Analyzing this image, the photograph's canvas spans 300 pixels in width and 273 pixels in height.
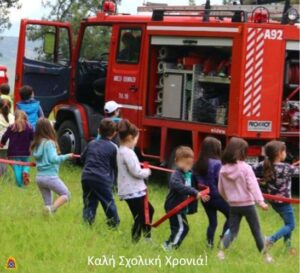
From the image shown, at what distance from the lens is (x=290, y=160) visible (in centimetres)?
1223

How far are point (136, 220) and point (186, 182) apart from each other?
0.62 metres

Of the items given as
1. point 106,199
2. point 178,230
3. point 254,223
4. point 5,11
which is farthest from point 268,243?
point 5,11

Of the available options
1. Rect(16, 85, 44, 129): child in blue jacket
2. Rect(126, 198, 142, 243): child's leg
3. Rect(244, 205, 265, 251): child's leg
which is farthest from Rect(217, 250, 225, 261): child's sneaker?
Rect(16, 85, 44, 129): child in blue jacket

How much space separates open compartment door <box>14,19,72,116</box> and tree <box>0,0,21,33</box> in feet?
78.0

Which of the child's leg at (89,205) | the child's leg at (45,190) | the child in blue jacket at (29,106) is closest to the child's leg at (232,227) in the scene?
the child's leg at (89,205)

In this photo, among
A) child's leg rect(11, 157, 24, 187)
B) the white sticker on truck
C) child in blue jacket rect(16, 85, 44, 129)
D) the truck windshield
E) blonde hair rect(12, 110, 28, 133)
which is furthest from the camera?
the truck windshield

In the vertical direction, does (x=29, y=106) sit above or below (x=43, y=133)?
above

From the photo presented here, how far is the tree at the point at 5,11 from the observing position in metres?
38.1

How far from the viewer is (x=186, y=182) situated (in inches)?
319

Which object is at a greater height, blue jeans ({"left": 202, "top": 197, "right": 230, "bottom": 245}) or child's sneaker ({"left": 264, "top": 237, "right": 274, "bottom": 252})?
blue jeans ({"left": 202, "top": 197, "right": 230, "bottom": 245})

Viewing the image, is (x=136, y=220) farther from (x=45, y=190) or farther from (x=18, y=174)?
(x=18, y=174)

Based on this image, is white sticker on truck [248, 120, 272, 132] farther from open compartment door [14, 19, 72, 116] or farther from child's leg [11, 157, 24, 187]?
open compartment door [14, 19, 72, 116]

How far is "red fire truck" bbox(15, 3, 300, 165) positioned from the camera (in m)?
11.6

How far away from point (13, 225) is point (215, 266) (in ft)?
6.89
